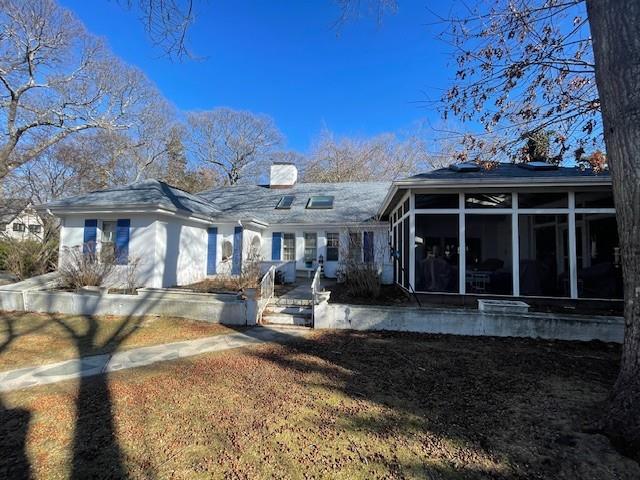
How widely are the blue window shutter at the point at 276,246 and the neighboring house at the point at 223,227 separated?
5 centimetres

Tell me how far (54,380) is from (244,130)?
28.6 meters

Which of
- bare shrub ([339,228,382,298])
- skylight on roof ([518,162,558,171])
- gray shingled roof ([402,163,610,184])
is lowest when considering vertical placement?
bare shrub ([339,228,382,298])

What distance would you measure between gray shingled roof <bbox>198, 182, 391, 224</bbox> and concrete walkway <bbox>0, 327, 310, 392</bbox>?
8.23 m

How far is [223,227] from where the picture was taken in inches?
522

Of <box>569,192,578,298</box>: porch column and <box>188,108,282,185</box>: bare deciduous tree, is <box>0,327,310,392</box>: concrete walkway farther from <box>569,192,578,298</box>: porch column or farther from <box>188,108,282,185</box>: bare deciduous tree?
<box>188,108,282,185</box>: bare deciduous tree

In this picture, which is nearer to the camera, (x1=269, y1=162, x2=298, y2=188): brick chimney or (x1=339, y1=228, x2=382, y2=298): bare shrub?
(x1=339, y1=228, x2=382, y2=298): bare shrub

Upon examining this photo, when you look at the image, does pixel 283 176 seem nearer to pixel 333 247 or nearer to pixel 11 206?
pixel 333 247

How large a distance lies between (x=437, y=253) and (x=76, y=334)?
9.41 meters

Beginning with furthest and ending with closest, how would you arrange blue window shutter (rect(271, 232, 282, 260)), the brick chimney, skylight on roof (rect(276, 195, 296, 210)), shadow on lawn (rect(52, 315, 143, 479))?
the brick chimney, skylight on roof (rect(276, 195, 296, 210)), blue window shutter (rect(271, 232, 282, 260)), shadow on lawn (rect(52, 315, 143, 479))

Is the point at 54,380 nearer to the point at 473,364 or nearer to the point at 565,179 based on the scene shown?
the point at 473,364

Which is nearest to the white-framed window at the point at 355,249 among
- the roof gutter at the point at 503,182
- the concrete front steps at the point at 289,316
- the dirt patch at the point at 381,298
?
the dirt patch at the point at 381,298

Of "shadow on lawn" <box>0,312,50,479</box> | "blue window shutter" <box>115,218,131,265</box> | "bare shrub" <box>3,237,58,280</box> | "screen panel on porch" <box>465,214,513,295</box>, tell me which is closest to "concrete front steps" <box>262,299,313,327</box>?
"shadow on lawn" <box>0,312,50,479</box>

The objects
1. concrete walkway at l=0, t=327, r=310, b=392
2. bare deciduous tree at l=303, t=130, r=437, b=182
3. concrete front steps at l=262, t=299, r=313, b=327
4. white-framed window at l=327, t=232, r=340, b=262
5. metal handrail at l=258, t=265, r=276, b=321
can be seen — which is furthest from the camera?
bare deciduous tree at l=303, t=130, r=437, b=182

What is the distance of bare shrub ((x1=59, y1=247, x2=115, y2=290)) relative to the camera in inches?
344
